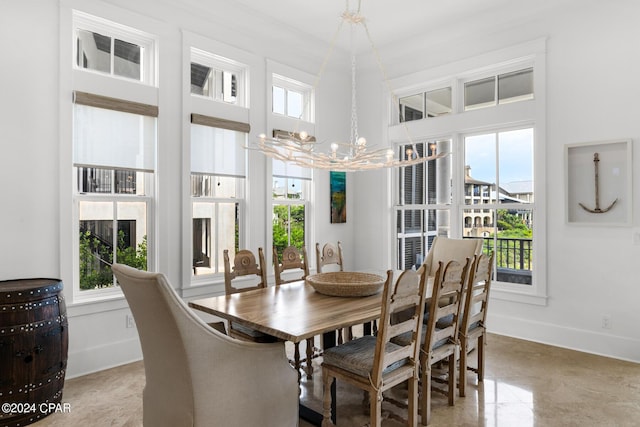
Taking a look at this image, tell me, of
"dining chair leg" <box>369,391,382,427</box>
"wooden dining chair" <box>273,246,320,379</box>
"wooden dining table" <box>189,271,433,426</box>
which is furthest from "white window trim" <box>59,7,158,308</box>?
"dining chair leg" <box>369,391,382,427</box>

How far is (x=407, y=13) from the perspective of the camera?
14.3 ft

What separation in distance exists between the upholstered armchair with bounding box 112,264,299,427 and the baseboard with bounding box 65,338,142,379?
1.56m

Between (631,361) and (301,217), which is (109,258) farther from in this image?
(631,361)

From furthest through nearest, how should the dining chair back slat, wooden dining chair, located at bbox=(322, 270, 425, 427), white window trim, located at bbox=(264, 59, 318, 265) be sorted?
white window trim, located at bbox=(264, 59, 318, 265), the dining chair back slat, wooden dining chair, located at bbox=(322, 270, 425, 427)

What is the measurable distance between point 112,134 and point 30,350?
185 cm

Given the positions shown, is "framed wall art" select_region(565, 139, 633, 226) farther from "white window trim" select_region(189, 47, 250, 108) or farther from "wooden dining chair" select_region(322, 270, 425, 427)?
"white window trim" select_region(189, 47, 250, 108)

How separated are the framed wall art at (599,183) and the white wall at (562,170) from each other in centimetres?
6

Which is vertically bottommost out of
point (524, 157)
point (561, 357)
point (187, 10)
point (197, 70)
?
point (561, 357)

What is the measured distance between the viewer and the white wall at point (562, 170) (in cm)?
364

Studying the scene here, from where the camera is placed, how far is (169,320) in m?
1.75

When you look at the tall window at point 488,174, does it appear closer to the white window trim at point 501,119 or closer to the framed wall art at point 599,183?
the white window trim at point 501,119

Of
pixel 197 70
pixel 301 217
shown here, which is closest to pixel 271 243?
pixel 301 217

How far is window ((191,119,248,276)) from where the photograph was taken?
13.5 ft

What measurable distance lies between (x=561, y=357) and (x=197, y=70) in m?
4.52
